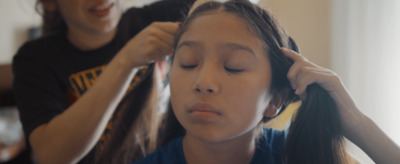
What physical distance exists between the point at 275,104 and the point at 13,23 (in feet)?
8.33

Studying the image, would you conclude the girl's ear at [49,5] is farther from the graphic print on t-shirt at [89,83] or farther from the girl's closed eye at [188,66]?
the girl's closed eye at [188,66]

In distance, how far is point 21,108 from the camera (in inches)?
34.9

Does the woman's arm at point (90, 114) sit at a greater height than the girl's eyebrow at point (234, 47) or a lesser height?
lesser

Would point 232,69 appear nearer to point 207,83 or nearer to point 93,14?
point 207,83

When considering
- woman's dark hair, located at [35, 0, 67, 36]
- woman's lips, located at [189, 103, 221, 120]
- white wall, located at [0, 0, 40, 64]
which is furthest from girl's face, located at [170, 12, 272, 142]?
white wall, located at [0, 0, 40, 64]

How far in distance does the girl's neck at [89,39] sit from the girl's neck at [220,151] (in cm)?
41

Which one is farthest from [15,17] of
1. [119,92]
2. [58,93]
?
[119,92]

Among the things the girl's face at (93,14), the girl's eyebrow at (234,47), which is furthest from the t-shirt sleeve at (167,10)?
the girl's eyebrow at (234,47)

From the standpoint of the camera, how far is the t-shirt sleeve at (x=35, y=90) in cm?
86

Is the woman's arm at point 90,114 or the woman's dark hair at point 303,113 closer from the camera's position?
the woman's dark hair at point 303,113

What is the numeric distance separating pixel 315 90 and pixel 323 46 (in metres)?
0.38

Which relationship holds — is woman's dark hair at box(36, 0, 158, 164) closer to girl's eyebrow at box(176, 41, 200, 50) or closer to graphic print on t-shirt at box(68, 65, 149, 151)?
graphic print on t-shirt at box(68, 65, 149, 151)

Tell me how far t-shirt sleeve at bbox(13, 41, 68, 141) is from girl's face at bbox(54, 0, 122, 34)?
12 centimetres

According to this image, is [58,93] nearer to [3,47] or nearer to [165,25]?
[165,25]
